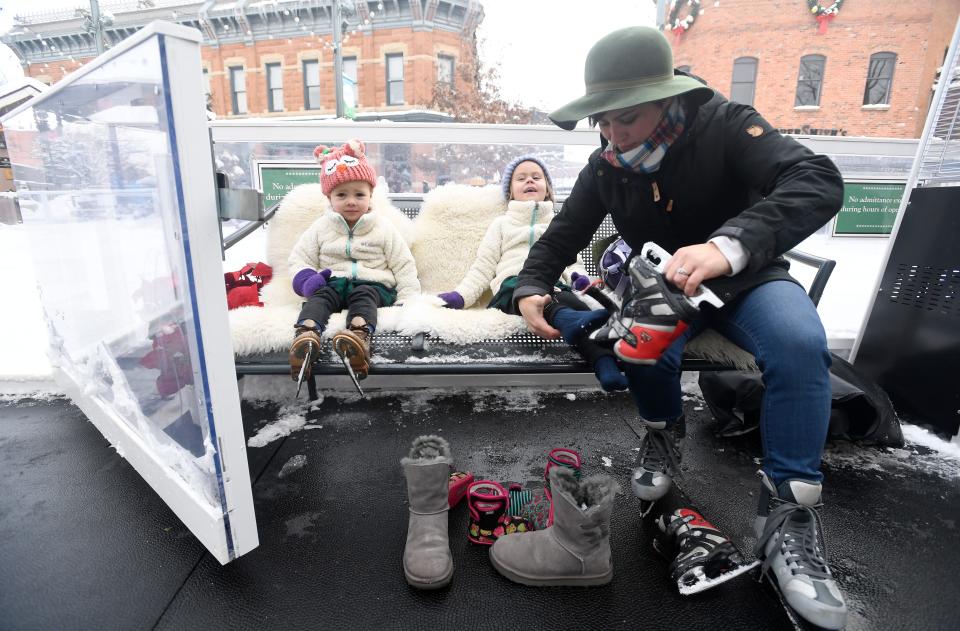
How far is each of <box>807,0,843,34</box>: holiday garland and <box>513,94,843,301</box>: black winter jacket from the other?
19.3m

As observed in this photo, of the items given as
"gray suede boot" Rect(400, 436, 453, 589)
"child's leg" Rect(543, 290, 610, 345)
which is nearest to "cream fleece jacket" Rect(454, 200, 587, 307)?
"child's leg" Rect(543, 290, 610, 345)

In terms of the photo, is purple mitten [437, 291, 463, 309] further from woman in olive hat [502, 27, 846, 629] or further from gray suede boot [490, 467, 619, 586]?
gray suede boot [490, 467, 619, 586]

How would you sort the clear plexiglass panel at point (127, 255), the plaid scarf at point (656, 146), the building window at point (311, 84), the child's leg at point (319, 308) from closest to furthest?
the clear plexiglass panel at point (127, 255) < the plaid scarf at point (656, 146) < the child's leg at point (319, 308) < the building window at point (311, 84)

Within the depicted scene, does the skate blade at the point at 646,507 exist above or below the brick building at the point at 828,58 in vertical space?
below

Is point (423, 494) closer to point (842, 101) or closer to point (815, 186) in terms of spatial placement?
point (815, 186)

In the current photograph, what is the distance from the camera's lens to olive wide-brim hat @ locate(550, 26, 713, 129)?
122 centimetres

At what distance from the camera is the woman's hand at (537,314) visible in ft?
5.32

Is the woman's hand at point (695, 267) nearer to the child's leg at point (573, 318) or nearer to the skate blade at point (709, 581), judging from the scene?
the child's leg at point (573, 318)

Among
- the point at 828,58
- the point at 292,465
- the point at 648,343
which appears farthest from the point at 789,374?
the point at 828,58

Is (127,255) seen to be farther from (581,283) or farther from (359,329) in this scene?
(581,283)

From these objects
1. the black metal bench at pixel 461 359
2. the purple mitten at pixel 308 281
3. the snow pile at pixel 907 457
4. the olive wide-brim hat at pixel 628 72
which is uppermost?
the olive wide-brim hat at pixel 628 72

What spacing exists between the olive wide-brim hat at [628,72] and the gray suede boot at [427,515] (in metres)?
1.02

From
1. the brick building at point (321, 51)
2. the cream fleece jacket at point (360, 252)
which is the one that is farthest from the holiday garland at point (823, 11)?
the cream fleece jacket at point (360, 252)

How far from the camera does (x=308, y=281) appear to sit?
7.15 feet
